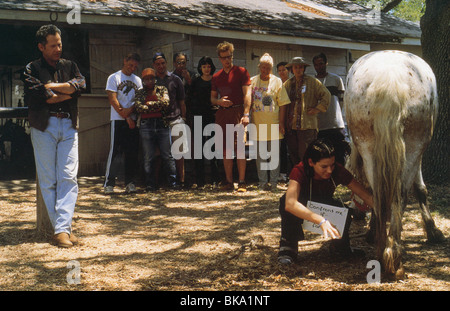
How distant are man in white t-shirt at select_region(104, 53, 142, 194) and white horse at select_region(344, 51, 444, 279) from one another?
466 centimetres

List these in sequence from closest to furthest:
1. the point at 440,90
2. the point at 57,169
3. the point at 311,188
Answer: the point at 311,188, the point at 57,169, the point at 440,90

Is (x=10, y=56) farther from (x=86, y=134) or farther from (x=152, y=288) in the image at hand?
(x=152, y=288)

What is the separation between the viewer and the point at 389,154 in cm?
400

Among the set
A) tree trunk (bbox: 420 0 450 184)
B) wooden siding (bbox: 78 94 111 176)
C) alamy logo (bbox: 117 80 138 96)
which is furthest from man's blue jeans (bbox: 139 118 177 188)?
tree trunk (bbox: 420 0 450 184)

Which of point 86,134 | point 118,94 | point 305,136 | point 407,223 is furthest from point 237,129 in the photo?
point 86,134

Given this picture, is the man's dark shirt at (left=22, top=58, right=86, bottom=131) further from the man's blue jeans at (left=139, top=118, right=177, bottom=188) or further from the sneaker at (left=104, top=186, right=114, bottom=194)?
the sneaker at (left=104, top=186, right=114, bottom=194)

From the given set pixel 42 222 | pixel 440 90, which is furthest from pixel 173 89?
pixel 440 90

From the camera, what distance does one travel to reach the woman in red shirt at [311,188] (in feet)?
13.6

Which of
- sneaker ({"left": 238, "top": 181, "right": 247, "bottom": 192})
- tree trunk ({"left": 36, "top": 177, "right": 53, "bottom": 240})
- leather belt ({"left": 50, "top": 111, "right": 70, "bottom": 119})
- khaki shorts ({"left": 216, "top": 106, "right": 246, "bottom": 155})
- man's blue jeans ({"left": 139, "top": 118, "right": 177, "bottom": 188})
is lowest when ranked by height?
sneaker ({"left": 238, "top": 181, "right": 247, "bottom": 192})

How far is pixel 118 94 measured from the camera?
27.3 ft

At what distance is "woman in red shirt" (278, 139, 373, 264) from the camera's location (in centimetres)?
A: 415

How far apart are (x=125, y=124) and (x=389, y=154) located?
5.27 metres

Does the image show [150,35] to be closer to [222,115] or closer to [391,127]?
[222,115]

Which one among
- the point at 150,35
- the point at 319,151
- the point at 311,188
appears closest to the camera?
the point at 319,151
